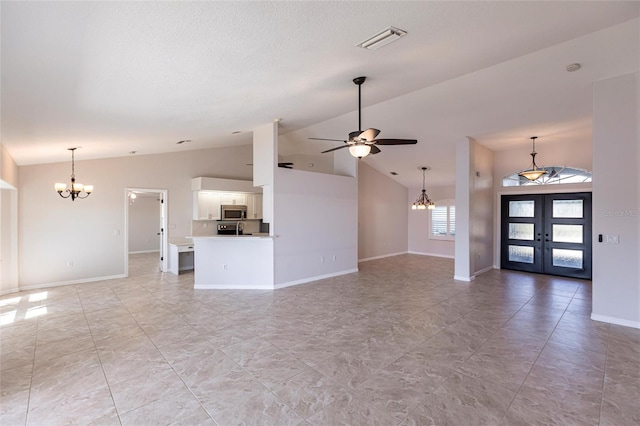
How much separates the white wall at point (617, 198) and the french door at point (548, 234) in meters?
3.41

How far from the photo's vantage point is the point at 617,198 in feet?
12.9

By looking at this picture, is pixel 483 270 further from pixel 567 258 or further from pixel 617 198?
pixel 617 198

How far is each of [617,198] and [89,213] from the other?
9.42 m

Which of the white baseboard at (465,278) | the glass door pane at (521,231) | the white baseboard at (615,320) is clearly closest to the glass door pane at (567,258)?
the glass door pane at (521,231)

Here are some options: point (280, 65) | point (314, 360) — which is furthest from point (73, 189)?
point (314, 360)

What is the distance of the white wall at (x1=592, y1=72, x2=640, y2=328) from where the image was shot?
12.6 ft

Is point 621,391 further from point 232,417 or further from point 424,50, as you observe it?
point 424,50

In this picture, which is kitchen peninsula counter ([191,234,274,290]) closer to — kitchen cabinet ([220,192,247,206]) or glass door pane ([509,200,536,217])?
kitchen cabinet ([220,192,247,206])

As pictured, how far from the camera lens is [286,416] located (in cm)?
217

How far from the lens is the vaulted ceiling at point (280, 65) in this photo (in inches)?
82.4

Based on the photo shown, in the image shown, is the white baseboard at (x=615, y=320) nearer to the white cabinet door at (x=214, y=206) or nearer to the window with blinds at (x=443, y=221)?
the window with blinds at (x=443, y=221)

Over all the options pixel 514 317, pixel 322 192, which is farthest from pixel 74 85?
pixel 514 317

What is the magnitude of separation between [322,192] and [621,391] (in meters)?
5.33

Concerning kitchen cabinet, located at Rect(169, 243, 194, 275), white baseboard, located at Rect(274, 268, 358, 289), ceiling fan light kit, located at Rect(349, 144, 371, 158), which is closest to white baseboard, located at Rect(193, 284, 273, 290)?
white baseboard, located at Rect(274, 268, 358, 289)
